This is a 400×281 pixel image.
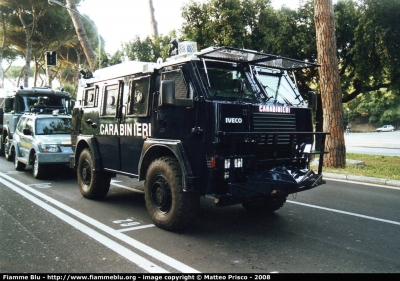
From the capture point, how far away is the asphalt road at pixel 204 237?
4258 millimetres

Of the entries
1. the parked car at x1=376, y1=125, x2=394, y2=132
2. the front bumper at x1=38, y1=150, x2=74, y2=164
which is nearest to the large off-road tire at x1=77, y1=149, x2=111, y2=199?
the front bumper at x1=38, y1=150, x2=74, y2=164

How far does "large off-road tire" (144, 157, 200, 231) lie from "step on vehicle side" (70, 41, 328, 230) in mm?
14

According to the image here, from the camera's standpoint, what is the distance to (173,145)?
530cm

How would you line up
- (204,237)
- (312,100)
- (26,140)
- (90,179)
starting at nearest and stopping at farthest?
(204,237) < (312,100) < (90,179) < (26,140)

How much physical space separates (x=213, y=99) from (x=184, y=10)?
47.0 ft

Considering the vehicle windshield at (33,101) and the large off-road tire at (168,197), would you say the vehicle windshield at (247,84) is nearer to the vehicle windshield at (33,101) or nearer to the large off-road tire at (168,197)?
the large off-road tire at (168,197)

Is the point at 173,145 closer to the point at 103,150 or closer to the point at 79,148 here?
the point at 103,150

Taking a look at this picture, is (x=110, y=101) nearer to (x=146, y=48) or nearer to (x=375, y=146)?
(x=146, y=48)

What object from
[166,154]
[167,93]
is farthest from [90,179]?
[167,93]

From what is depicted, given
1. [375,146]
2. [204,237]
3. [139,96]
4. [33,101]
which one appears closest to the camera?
[204,237]

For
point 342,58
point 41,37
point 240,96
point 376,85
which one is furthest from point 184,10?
point 41,37

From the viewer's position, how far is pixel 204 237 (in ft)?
17.3

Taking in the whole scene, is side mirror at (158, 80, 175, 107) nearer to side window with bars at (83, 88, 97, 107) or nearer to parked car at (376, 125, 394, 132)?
side window with bars at (83, 88, 97, 107)

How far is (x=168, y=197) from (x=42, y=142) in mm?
6255
